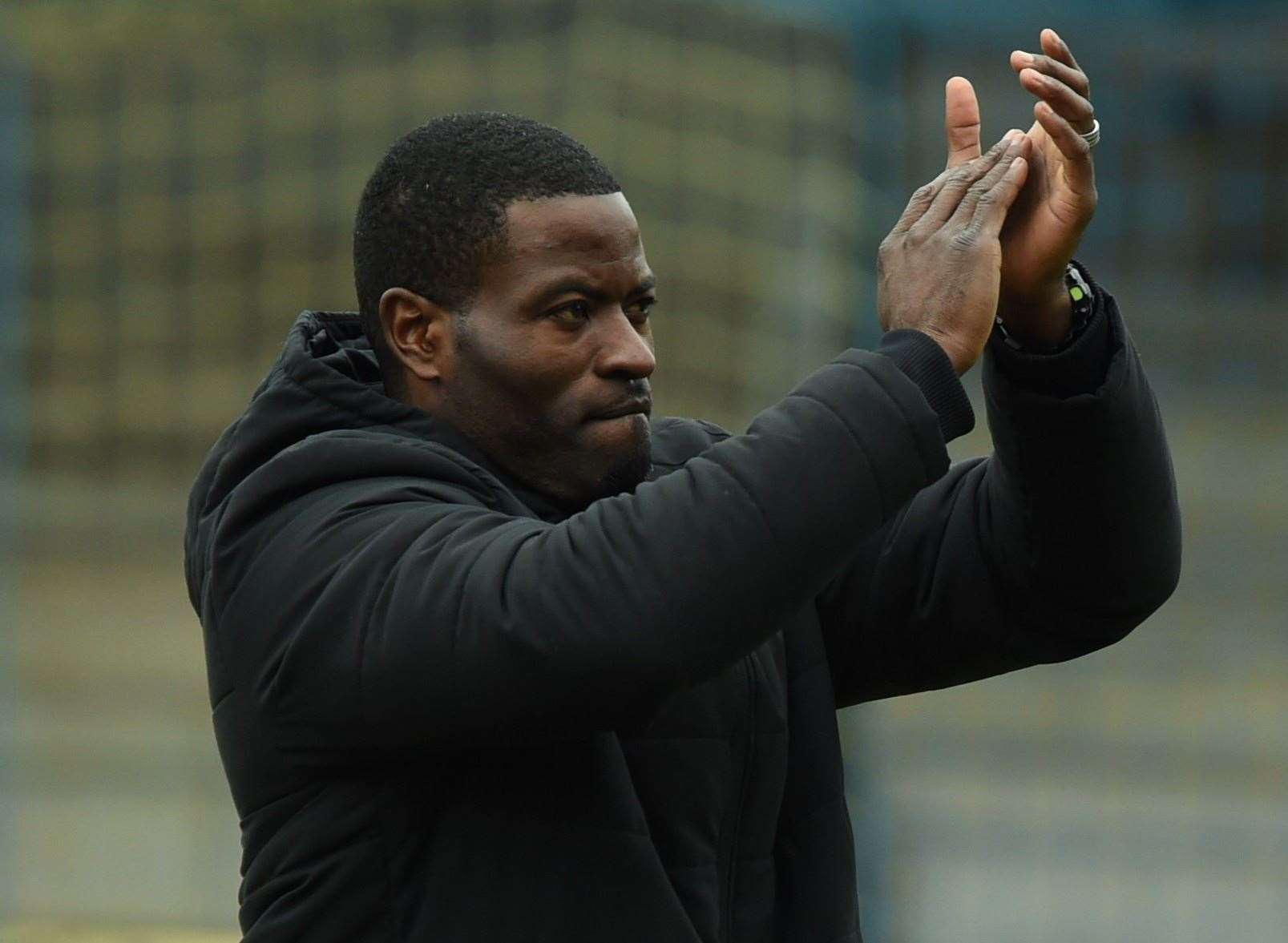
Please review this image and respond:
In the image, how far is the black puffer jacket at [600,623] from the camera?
72.4 inches

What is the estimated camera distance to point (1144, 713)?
13.6 feet

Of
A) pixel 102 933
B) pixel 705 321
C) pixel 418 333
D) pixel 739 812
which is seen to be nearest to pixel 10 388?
pixel 102 933

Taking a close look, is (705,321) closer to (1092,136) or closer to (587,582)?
(1092,136)

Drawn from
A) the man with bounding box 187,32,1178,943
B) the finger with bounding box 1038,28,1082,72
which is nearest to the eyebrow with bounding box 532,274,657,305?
the man with bounding box 187,32,1178,943

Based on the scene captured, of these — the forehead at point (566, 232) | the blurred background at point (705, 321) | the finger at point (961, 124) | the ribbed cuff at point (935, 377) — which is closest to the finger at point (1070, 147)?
the finger at point (961, 124)

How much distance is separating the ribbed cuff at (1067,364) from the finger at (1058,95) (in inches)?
8.3

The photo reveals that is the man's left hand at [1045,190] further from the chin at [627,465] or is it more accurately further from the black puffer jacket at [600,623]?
the chin at [627,465]

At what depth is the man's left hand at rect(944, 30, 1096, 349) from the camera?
2.04 m

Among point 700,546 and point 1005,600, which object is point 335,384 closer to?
point 700,546

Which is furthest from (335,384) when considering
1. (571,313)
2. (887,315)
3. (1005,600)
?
(1005,600)

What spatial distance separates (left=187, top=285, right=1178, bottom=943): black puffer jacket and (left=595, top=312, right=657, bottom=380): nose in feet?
0.49

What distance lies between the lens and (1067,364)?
215 centimetres

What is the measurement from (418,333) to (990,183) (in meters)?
0.55

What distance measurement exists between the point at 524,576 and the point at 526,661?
Answer: 7 centimetres
